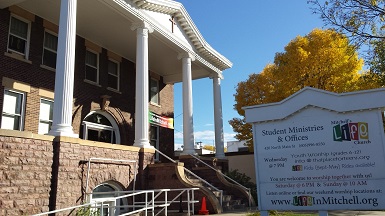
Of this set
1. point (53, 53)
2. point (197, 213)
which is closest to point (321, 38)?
point (197, 213)

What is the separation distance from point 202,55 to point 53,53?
27.6 feet

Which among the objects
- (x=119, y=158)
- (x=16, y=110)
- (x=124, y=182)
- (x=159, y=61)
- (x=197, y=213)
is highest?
(x=159, y=61)

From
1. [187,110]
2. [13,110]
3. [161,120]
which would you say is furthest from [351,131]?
[161,120]

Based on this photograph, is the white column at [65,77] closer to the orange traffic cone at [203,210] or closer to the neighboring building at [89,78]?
the neighboring building at [89,78]

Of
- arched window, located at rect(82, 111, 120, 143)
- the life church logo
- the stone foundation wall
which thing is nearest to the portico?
the stone foundation wall

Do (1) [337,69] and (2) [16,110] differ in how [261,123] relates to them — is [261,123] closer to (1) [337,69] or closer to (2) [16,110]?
(2) [16,110]

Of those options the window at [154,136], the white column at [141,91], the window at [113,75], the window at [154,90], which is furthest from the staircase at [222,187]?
the window at [154,90]

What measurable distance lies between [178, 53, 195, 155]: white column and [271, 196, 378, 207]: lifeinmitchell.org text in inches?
470

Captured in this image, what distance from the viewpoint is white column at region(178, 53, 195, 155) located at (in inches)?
716

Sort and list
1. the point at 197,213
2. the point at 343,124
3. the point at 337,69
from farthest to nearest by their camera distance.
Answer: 1. the point at 337,69
2. the point at 197,213
3. the point at 343,124

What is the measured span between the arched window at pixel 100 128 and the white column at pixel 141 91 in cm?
372

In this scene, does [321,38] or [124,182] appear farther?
[321,38]

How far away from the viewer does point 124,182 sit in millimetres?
12953

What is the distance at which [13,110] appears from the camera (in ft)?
45.3
